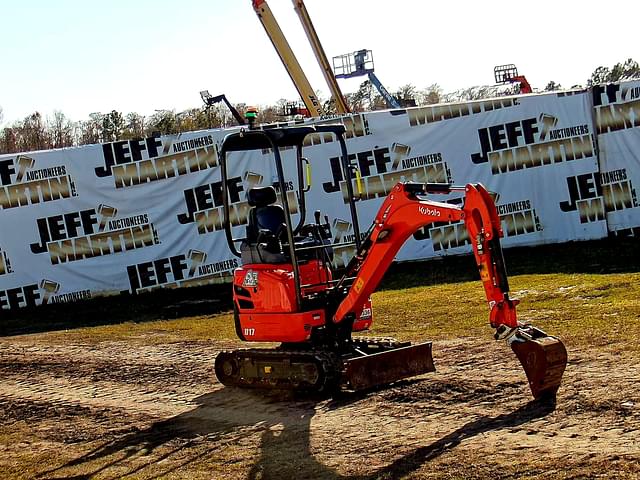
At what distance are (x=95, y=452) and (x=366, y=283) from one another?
9.41 ft

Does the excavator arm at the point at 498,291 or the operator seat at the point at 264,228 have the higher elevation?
the operator seat at the point at 264,228

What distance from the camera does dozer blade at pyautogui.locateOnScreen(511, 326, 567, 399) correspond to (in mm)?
7270

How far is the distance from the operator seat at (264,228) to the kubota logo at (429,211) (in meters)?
1.75

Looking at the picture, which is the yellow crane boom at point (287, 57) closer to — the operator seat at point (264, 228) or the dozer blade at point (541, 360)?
the operator seat at point (264, 228)

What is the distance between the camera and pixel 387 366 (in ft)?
28.1

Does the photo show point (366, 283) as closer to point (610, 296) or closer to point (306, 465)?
point (306, 465)

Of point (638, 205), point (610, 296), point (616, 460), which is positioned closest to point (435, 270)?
point (638, 205)

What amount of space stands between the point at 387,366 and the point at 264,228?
1904 mm

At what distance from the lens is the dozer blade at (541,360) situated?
7.27 metres

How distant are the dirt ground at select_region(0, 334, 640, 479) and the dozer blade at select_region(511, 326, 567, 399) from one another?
0.50 ft

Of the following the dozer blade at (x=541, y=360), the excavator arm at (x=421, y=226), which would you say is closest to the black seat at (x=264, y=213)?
the excavator arm at (x=421, y=226)

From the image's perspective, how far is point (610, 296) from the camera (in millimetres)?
12500

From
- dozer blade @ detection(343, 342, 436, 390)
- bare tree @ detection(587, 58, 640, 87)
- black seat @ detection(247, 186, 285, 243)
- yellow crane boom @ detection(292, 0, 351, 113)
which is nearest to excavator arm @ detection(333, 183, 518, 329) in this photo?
dozer blade @ detection(343, 342, 436, 390)

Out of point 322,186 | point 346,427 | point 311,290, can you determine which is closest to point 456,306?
point 311,290
